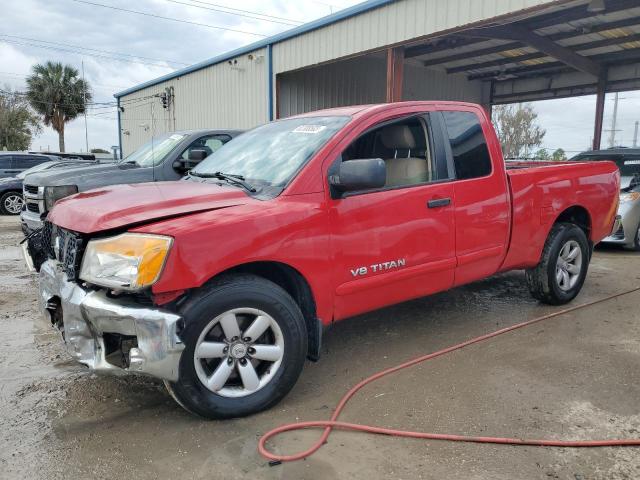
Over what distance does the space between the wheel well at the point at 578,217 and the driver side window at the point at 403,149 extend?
75.1 inches

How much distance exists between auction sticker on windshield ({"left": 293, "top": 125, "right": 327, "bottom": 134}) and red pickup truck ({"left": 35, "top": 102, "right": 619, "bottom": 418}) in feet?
0.04

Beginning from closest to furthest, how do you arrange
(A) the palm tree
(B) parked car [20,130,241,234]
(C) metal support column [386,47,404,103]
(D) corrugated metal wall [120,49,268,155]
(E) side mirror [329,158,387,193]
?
(E) side mirror [329,158,387,193] < (B) parked car [20,130,241,234] < (C) metal support column [386,47,404,103] < (D) corrugated metal wall [120,49,268,155] < (A) the palm tree

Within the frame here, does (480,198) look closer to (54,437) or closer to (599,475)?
(599,475)

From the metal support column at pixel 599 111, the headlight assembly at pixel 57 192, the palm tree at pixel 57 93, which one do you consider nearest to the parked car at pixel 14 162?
the headlight assembly at pixel 57 192

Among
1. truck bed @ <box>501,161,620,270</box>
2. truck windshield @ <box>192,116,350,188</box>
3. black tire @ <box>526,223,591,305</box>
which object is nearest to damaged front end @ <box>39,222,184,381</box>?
truck windshield @ <box>192,116,350,188</box>

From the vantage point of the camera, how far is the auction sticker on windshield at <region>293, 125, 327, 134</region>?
140 inches

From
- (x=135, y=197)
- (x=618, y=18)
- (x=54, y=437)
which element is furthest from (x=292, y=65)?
(x=54, y=437)

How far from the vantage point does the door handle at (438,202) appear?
12.0 ft

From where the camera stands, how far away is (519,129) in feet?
135

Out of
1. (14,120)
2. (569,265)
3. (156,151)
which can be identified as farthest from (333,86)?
(14,120)

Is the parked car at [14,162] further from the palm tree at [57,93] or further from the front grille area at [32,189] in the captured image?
the palm tree at [57,93]

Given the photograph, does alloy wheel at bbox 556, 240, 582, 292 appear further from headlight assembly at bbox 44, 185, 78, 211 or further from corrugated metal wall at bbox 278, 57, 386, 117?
corrugated metal wall at bbox 278, 57, 386, 117

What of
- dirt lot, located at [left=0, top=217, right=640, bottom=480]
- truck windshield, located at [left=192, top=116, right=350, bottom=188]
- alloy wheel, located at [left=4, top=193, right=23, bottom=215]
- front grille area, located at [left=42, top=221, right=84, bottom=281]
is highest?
truck windshield, located at [left=192, top=116, right=350, bottom=188]

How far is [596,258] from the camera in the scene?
299 inches
